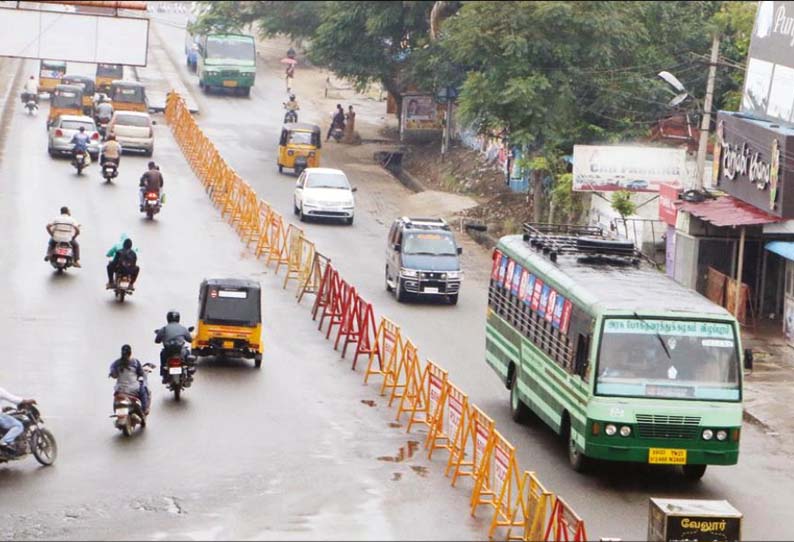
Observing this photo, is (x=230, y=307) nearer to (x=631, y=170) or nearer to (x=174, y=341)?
(x=174, y=341)

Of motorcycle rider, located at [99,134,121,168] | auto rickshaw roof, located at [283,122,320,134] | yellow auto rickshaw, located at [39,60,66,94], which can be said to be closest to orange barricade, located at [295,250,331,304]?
motorcycle rider, located at [99,134,121,168]

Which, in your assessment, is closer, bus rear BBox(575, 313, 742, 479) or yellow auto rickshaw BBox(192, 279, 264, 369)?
bus rear BBox(575, 313, 742, 479)

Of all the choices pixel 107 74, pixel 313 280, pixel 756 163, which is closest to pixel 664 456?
pixel 756 163

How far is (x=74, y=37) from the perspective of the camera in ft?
109

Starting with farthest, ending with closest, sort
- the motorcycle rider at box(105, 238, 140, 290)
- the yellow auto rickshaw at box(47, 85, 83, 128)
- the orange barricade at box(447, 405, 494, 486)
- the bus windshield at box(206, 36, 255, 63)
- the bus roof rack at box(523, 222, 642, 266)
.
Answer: the bus windshield at box(206, 36, 255, 63), the yellow auto rickshaw at box(47, 85, 83, 128), the motorcycle rider at box(105, 238, 140, 290), the bus roof rack at box(523, 222, 642, 266), the orange barricade at box(447, 405, 494, 486)

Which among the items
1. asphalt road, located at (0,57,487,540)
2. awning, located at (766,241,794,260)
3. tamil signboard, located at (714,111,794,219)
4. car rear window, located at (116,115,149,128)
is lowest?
asphalt road, located at (0,57,487,540)

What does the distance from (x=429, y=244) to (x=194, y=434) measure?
47.4ft

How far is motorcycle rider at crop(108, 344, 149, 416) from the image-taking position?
76.8ft

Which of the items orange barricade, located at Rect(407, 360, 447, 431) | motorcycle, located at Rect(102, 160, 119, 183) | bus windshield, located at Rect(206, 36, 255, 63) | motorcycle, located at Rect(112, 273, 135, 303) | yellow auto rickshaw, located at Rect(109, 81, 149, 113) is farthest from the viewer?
bus windshield, located at Rect(206, 36, 255, 63)

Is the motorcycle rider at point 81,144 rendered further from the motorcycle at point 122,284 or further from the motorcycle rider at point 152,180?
the motorcycle at point 122,284

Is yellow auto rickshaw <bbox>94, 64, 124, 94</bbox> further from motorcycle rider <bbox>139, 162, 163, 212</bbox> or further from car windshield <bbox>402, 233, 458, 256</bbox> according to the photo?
car windshield <bbox>402, 233, 458, 256</bbox>

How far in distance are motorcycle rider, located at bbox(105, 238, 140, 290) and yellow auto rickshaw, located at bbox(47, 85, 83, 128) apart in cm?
2923

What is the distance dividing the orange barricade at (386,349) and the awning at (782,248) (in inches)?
354

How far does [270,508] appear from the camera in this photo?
19.7 metres
